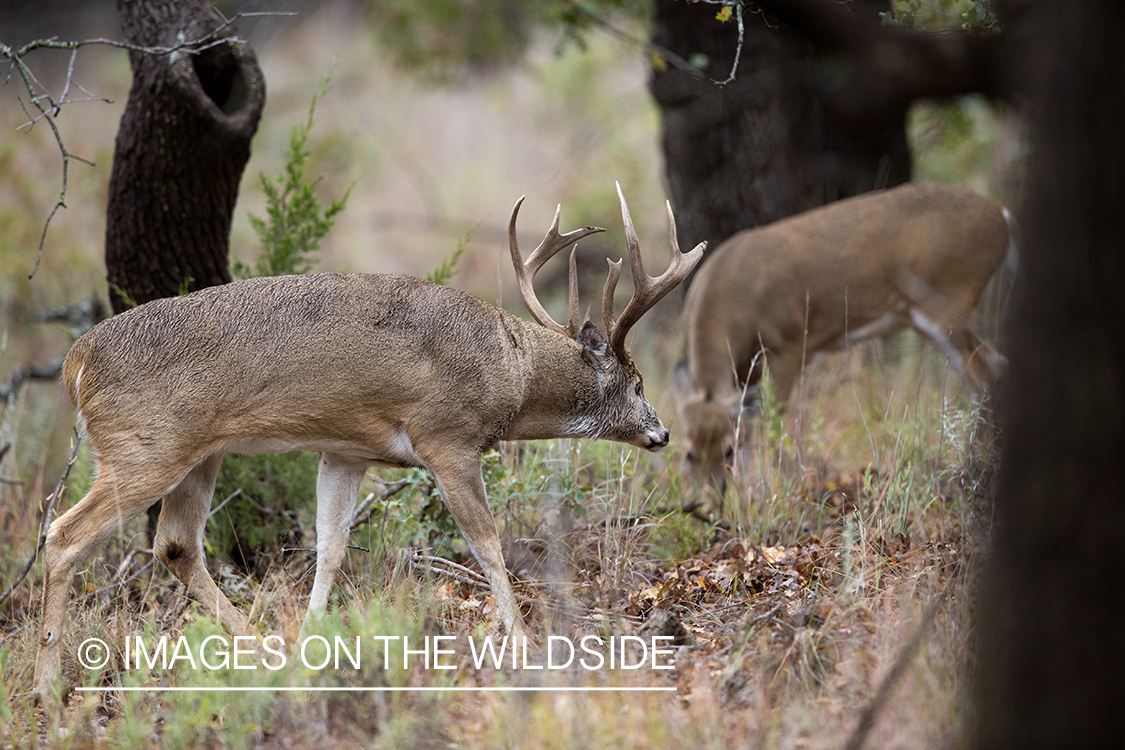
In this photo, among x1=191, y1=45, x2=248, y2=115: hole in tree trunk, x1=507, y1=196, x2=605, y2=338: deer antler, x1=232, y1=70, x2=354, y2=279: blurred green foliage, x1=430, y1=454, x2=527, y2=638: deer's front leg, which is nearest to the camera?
x1=430, y1=454, x2=527, y2=638: deer's front leg

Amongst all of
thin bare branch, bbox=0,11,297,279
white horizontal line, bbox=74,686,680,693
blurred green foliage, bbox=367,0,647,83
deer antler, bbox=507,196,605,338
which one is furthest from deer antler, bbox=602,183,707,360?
blurred green foliage, bbox=367,0,647,83

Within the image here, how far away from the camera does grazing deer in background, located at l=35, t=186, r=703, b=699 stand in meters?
4.24

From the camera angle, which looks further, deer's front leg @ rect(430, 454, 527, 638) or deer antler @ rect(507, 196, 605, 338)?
deer antler @ rect(507, 196, 605, 338)

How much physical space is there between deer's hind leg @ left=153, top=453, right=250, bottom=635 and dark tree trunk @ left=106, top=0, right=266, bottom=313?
4.11 ft

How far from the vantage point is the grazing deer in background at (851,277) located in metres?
8.09

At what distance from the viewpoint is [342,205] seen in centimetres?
582

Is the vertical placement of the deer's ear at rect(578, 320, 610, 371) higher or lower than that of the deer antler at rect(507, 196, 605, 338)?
lower

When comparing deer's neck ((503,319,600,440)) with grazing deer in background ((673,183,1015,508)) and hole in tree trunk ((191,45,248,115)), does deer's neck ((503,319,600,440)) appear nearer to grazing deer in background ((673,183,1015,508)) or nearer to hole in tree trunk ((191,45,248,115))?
hole in tree trunk ((191,45,248,115))

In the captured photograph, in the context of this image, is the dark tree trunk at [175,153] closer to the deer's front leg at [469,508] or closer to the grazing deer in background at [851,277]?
the deer's front leg at [469,508]

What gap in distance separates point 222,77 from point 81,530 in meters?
2.69

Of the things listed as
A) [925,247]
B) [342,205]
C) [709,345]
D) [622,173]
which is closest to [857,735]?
[342,205]

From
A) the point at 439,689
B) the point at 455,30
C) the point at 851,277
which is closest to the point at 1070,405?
the point at 439,689

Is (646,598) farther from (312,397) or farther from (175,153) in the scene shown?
(175,153)

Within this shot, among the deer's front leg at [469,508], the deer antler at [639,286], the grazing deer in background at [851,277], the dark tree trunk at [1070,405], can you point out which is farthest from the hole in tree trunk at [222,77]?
the dark tree trunk at [1070,405]
